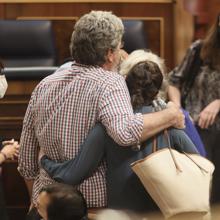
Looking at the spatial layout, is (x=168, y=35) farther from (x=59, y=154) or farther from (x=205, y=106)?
(x=59, y=154)

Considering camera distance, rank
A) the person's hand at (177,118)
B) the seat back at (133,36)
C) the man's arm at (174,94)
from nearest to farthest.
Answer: the person's hand at (177,118) → the man's arm at (174,94) → the seat back at (133,36)

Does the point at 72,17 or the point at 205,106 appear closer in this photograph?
the point at 205,106

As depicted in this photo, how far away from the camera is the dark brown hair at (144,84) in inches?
87.6

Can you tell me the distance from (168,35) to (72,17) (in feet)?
2.41

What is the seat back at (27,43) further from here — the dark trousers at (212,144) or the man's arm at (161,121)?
the man's arm at (161,121)

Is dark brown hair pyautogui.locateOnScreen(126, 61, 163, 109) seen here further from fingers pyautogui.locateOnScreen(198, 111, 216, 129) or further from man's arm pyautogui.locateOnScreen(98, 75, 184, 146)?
fingers pyautogui.locateOnScreen(198, 111, 216, 129)

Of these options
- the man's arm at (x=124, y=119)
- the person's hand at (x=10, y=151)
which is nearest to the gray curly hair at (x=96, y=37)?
the man's arm at (x=124, y=119)

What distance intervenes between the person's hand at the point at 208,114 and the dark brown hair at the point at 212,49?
195mm

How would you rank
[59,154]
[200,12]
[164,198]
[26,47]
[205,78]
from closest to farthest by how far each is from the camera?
[200,12] → [164,198] → [59,154] → [205,78] → [26,47]

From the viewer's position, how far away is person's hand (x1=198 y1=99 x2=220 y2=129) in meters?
3.20

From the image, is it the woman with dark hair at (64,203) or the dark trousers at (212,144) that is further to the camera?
the dark trousers at (212,144)

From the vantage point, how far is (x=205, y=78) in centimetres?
324

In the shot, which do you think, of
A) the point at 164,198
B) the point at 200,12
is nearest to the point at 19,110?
the point at 164,198

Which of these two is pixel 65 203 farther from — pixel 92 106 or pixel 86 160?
pixel 92 106
